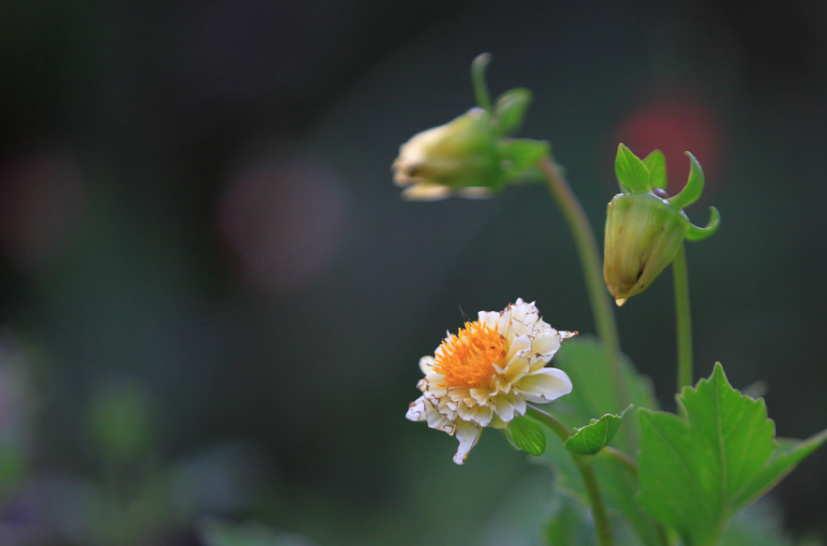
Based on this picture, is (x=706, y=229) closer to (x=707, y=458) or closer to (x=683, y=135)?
(x=707, y=458)

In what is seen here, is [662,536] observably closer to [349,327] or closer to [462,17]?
[349,327]

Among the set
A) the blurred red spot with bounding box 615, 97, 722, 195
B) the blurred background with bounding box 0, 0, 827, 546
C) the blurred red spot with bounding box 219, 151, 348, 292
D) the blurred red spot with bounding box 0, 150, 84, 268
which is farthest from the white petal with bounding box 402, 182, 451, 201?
the blurred red spot with bounding box 0, 150, 84, 268

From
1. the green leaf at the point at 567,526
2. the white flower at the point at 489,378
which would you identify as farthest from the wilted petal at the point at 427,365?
the green leaf at the point at 567,526

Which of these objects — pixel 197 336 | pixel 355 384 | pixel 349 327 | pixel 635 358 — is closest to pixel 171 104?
pixel 197 336

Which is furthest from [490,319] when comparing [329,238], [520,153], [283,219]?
[283,219]

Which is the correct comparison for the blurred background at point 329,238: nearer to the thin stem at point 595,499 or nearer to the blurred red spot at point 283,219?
the blurred red spot at point 283,219

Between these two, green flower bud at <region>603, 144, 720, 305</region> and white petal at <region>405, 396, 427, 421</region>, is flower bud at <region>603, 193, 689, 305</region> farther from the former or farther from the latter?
white petal at <region>405, 396, 427, 421</region>
